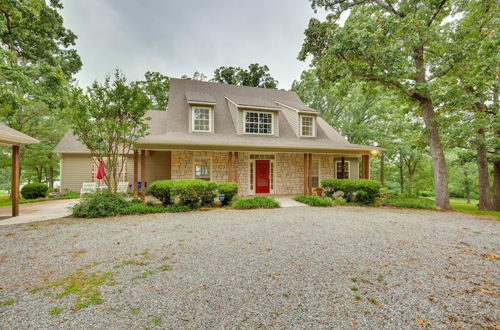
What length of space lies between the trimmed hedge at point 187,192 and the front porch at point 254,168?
1908 millimetres

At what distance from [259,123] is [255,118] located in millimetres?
371

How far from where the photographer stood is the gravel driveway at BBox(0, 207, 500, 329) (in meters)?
2.29

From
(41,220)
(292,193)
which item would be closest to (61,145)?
(41,220)

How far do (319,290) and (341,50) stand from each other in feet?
30.7

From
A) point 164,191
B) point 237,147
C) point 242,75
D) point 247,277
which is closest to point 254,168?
point 237,147

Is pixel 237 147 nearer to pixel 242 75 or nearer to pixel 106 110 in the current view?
pixel 106 110

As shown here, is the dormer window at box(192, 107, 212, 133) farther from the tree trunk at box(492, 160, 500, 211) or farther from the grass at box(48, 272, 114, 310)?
the tree trunk at box(492, 160, 500, 211)

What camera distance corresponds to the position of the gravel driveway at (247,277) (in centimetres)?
229

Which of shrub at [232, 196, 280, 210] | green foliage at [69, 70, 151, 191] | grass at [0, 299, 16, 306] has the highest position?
green foliage at [69, 70, 151, 191]

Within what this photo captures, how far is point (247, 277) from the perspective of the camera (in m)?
3.13

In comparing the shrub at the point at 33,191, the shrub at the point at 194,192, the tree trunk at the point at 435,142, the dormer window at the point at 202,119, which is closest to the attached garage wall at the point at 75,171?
the shrub at the point at 33,191

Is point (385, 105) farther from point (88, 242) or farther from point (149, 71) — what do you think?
point (149, 71)

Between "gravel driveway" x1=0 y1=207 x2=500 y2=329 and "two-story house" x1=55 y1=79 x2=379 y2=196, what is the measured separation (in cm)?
565

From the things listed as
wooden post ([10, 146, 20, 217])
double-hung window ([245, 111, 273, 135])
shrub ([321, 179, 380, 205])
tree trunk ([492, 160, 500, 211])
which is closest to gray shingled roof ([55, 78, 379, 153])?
double-hung window ([245, 111, 273, 135])
